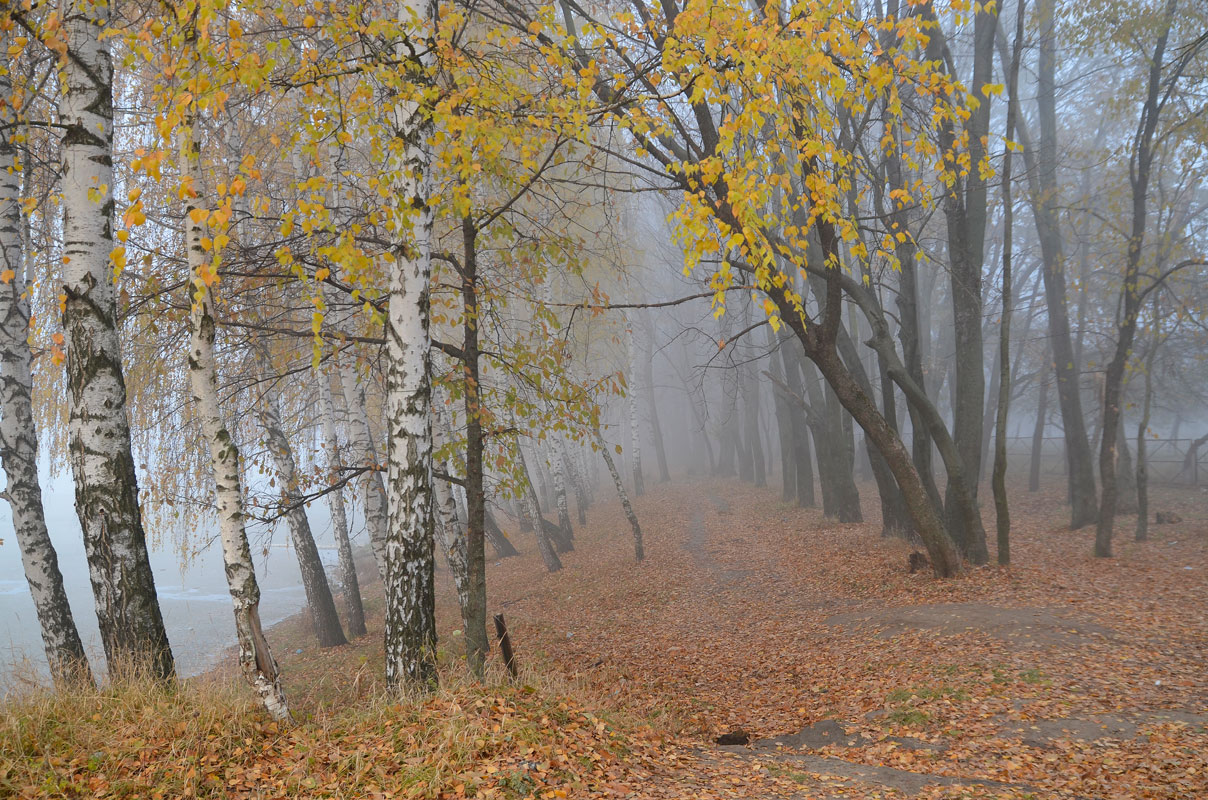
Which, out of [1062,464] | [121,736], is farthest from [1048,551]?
[1062,464]

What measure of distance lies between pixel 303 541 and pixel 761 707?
7.39 meters

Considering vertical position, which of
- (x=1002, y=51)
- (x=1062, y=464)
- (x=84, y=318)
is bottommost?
(x=1062, y=464)

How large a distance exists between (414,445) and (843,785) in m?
3.71

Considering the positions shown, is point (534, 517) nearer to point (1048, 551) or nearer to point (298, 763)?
point (1048, 551)

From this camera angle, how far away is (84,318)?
4867 mm

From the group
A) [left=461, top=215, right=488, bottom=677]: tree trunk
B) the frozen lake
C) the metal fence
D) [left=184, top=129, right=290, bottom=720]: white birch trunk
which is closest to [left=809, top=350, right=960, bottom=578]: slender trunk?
[left=461, top=215, right=488, bottom=677]: tree trunk

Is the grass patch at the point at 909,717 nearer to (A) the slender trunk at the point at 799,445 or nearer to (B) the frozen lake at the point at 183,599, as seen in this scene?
(B) the frozen lake at the point at 183,599

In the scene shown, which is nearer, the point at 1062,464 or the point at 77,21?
the point at 77,21

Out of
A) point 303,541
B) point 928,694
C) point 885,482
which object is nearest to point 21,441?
point 303,541

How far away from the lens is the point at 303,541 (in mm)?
10883

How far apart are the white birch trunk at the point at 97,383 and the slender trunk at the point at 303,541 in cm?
478

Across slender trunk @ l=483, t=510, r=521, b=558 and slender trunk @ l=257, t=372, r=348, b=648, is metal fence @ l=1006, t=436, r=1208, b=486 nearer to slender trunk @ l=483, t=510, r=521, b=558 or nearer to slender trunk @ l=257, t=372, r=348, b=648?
slender trunk @ l=483, t=510, r=521, b=558

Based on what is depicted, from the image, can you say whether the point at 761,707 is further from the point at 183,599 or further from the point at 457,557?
the point at 183,599

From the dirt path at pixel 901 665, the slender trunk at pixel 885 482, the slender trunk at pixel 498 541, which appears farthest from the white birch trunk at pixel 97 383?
the slender trunk at pixel 498 541
